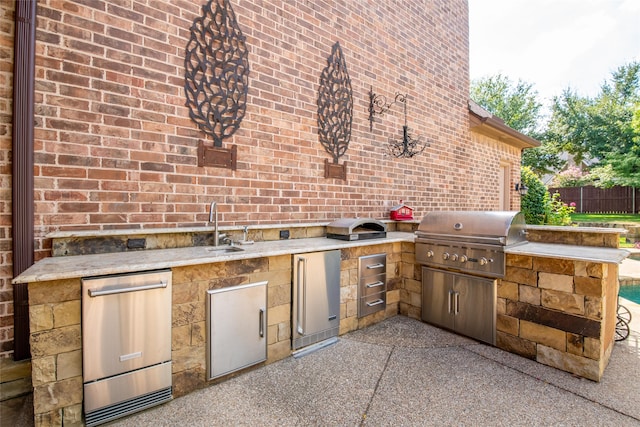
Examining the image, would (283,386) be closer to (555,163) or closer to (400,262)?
(400,262)

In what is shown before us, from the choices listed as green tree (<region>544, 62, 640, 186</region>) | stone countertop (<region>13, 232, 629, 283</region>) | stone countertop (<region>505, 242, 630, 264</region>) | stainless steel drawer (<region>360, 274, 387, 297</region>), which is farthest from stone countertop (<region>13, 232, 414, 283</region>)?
green tree (<region>544, 62, 640, 186</region>)

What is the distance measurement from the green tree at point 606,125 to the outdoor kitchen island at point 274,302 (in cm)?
1686

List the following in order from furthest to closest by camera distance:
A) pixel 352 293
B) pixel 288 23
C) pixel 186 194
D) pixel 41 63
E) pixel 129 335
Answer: pixel 288 23, pixel 352 293, pixel 186 194, pixel 41 63, pixel 129 335

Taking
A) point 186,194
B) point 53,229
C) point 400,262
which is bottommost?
point 400,262

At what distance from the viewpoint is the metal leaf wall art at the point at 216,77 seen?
257 cm

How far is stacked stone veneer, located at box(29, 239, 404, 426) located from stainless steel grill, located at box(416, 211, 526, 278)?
2.28ft

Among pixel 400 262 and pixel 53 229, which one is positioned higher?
pixel 53 229

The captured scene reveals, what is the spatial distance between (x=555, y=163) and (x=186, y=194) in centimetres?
2444

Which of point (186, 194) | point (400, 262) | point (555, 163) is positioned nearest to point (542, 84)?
point (555, 163)

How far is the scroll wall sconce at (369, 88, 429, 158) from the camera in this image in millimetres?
4137

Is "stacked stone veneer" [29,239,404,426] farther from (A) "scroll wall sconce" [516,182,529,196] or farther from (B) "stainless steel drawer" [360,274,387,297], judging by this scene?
(A) "scroll wall sconce" [516,182,529,196]

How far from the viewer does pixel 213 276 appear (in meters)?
2.08

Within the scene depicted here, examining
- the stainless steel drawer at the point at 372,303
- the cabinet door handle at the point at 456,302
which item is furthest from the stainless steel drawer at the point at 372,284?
the cabinet door handle at the point at 456,302

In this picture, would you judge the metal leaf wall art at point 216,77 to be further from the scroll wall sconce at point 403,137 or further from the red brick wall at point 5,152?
the scroll wall sconce at point 403,137
